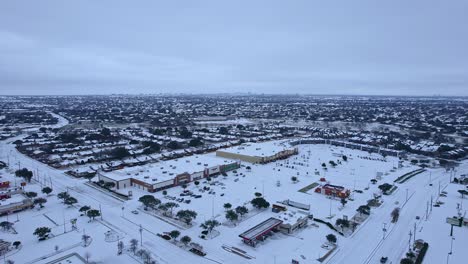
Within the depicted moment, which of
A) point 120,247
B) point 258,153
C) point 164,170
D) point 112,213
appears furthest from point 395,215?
point 164,170

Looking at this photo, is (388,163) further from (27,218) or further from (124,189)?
(27,218)

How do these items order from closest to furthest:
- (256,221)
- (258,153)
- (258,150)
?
(256,221), (258,153), (258,150)

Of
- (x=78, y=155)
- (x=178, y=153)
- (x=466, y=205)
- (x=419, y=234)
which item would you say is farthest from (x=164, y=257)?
(x=78, y=155)

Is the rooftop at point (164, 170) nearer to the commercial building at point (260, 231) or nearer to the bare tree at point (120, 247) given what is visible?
the bare tree at point (120, 247)

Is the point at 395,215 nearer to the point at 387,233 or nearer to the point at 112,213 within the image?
the point at 387,233

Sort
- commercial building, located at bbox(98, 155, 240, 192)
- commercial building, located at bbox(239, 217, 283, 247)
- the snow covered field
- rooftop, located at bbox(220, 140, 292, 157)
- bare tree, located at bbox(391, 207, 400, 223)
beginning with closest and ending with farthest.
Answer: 1. the snow covered field
2. commercial building, located at bbox(239, 217, 283, 247)
3. bare tree, located at bbox(391, 207, 400, 223)
4. commercial building, located at bbox(98, 155, 240, 192)
5. rooftop, located at bbox(220, 140, 292, 157)

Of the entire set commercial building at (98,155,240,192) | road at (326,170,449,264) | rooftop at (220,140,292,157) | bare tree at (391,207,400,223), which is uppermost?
rooftop at (220,140,292,157)

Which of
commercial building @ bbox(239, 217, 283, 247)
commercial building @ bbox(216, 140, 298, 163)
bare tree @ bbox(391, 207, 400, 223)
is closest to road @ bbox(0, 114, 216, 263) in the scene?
commercial building @ bbox(239, 217, 283, 247)

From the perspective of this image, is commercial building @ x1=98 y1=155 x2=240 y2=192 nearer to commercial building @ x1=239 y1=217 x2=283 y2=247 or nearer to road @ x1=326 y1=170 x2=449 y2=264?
commercial building @ x1=239 y1=217 x2=283 y2=247
